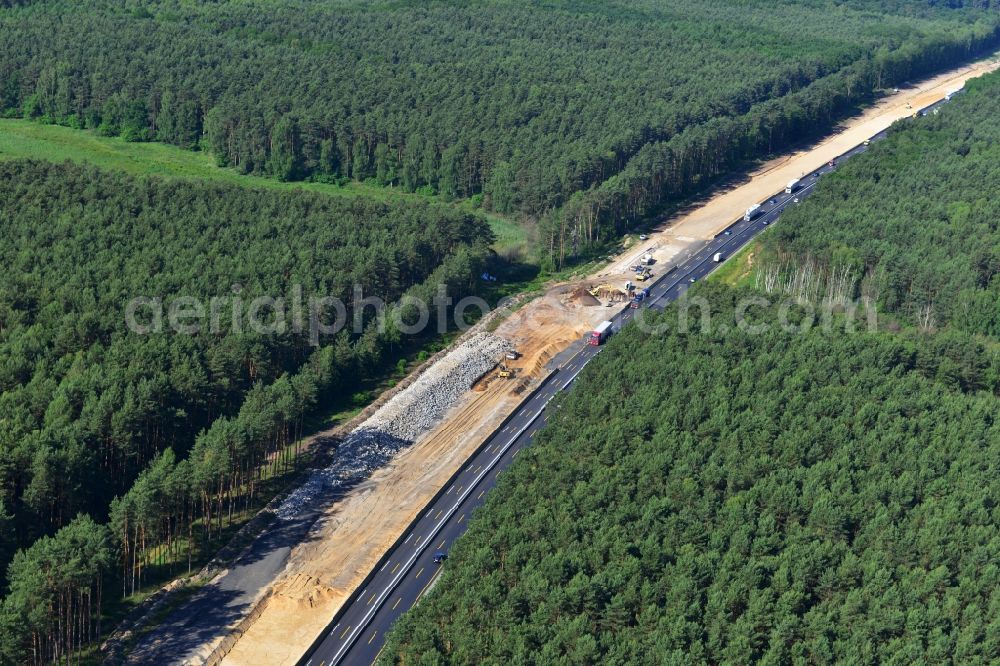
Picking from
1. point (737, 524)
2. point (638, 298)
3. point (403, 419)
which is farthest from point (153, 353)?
point (638, 298)

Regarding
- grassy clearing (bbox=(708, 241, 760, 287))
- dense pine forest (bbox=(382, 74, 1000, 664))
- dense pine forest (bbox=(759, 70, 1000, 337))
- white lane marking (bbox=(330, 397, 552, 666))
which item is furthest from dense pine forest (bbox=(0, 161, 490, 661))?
dense pine forest (bbox=(759, 70, 1000, 337))

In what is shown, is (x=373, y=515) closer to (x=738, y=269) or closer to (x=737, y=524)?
(x=737, y=524)

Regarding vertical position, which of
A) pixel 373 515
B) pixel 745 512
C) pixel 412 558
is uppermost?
pixel 745 512

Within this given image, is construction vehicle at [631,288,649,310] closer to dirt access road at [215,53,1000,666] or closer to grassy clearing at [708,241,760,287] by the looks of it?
dirt access road at [215,53,1000,666]

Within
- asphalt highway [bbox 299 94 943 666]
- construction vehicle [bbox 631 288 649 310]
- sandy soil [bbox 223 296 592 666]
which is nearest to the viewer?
asphalt highway [bbox 299 94 943 666]

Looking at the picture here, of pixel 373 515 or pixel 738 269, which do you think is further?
pixel 738 269
